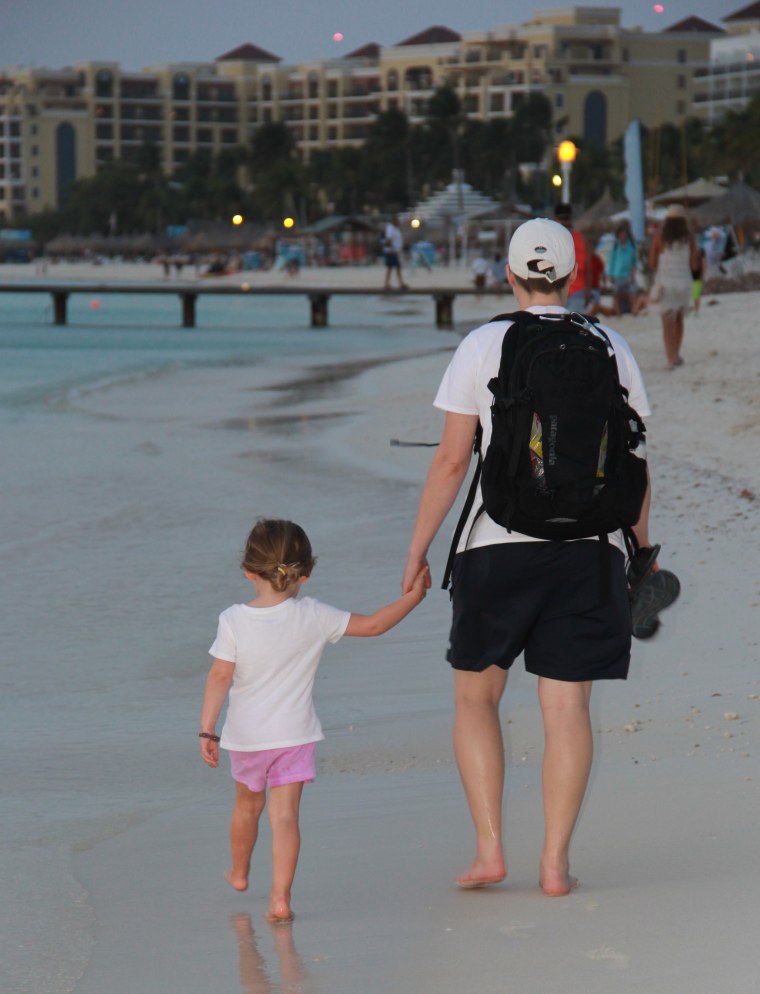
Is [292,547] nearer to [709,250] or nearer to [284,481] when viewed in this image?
[284,481]

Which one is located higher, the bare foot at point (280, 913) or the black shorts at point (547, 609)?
the black shorts at point (547, 609)

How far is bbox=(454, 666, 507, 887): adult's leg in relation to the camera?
365 cm

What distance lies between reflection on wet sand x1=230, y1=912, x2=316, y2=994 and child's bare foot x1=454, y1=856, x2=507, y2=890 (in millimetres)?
407

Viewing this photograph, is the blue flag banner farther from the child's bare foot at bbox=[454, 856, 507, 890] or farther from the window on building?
the window on building

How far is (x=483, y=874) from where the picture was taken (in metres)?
3.64

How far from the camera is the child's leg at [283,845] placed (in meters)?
3.58

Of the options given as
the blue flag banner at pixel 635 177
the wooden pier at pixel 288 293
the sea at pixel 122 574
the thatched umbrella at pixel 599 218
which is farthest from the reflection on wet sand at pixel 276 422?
the thatched umbrella at pixel 599 218

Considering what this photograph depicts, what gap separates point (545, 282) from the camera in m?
3.65

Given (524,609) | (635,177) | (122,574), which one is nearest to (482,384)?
(524,609)

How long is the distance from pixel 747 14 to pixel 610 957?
199 m

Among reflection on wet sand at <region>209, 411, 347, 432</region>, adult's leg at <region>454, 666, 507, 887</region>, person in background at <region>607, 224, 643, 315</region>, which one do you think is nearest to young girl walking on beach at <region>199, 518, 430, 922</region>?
adult's leg at <region>454, 666, 507, 887</region>

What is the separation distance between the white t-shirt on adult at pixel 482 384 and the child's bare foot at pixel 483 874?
2.30ft

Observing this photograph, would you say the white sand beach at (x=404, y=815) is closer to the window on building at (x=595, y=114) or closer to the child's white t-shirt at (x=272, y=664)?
the child's white t-shirt at (x=272, y=664)

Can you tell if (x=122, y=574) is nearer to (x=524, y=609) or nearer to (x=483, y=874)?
(x=483, y=874)
